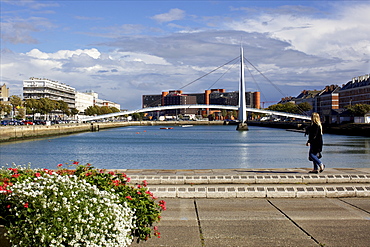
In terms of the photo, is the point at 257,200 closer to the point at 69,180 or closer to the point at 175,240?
the point at 175,240

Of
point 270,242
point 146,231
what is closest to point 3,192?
point 146,231

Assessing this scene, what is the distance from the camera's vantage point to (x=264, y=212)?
6938mm

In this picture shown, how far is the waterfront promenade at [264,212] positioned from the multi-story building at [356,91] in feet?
288

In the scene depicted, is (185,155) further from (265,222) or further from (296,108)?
(296,108)

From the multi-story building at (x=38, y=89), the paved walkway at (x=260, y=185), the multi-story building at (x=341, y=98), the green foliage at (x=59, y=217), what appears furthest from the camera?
the multi-story building at (x=38, y=89)

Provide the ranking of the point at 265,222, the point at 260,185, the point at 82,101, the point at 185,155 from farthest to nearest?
the point at 82,101 → the point at 185,155 → the point at 260,185 → the point at 265,222

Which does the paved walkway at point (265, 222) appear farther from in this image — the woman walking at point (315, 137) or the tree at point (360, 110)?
the tree at point (360, 110)

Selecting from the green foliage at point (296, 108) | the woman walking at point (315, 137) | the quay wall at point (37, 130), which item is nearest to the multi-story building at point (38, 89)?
the quay wall at point (37, 130)

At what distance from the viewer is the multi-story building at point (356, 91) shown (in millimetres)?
94938

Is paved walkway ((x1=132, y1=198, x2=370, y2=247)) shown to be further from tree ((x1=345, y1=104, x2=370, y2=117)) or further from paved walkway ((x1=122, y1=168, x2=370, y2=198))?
tree ((x1=345, y1=104, x2=370, y2=117))

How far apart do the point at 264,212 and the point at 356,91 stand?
4002 inches

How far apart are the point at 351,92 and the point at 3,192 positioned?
354ft

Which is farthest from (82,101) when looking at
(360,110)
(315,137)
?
(315,137)

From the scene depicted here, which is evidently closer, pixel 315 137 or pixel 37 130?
pixel 315 137
